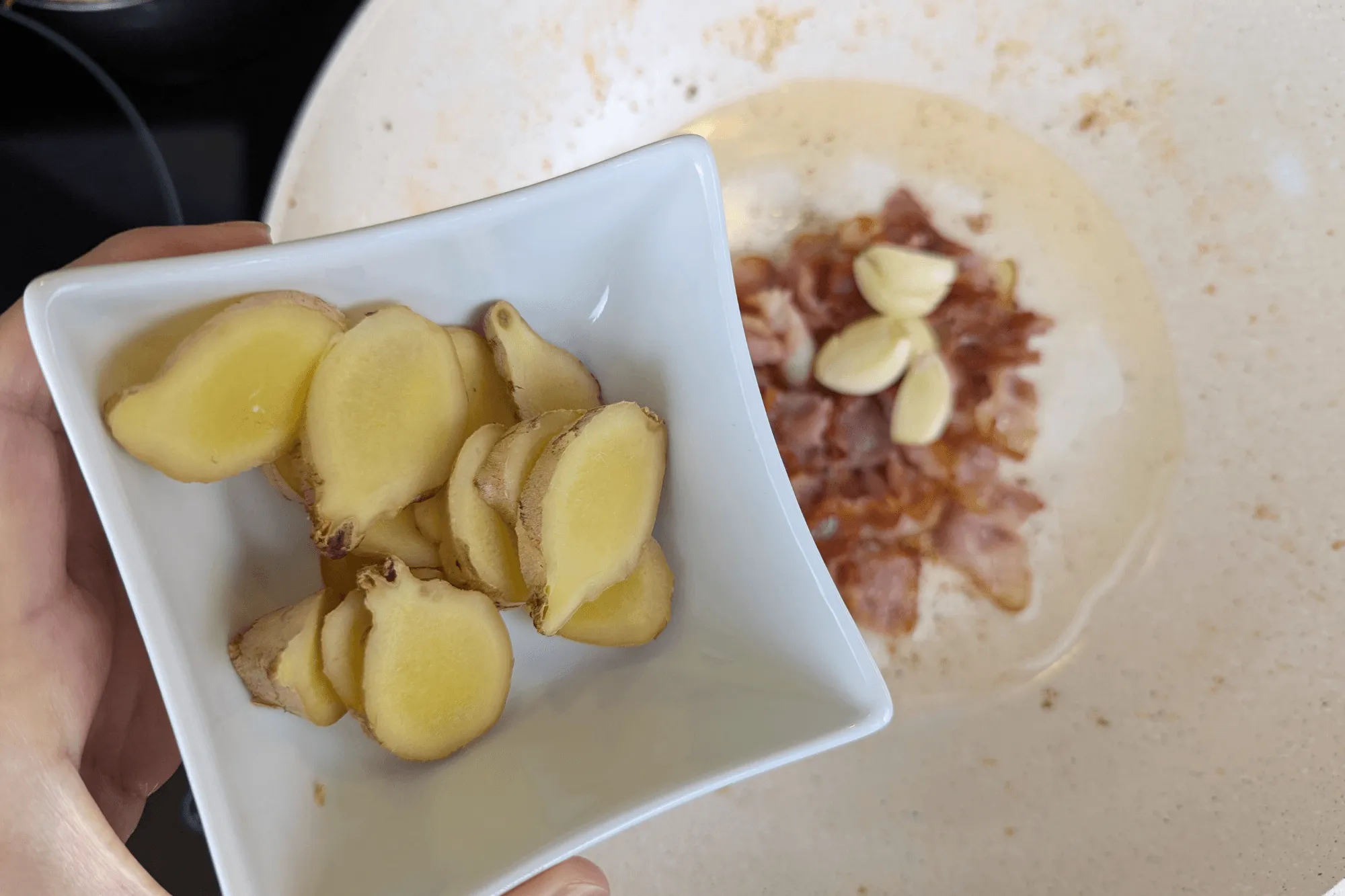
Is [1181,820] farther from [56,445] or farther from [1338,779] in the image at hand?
[56,445]

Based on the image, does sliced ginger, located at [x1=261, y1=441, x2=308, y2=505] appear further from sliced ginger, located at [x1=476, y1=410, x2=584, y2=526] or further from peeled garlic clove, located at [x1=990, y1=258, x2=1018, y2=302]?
peeled garlic clove, located at [x1=990, y1=258, x2=1018, y2=302]

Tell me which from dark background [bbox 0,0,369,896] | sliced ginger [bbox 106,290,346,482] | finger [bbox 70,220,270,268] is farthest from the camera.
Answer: dark background [bbox 0,0,369,896]

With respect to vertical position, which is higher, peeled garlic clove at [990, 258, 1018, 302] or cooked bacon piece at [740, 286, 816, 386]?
peeled garlic clove at [990, 258, 1018, 302]

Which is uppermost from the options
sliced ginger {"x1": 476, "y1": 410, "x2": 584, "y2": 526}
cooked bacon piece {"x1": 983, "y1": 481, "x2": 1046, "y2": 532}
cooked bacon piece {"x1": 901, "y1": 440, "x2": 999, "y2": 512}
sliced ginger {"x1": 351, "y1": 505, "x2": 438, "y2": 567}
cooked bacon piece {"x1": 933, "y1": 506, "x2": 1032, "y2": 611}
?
sliced ginger {"x1": 476, "y1": 410, "x2": 584, "y2": 526}

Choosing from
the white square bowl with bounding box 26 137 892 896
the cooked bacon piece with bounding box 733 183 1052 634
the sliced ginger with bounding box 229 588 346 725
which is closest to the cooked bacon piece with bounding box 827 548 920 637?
the cooked bacon piece with bounding box 733 183 1052 634

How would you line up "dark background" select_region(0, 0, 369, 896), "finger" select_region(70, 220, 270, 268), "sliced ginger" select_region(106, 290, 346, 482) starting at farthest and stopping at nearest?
"dark background" select_region(0, 0, 369, 896) < "finger" select_region(70, 220, 270, 268) < "sliced ginger" select_region(106, 290, 346, 482)

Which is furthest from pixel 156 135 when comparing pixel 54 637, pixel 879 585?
pixel 879 585

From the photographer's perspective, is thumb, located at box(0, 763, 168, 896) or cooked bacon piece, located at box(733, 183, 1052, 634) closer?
thumb, located at box(0, 763, 168, 896)

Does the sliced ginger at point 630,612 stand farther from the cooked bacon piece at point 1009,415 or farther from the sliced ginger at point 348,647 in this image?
the cooked bacon piece at point 1009,415
